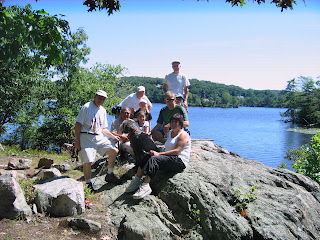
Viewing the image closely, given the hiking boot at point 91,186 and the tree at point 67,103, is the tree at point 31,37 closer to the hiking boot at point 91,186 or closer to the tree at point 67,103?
the hiking boot at point 91,186

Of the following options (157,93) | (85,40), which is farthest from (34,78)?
(157,93)

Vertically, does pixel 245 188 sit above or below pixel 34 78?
below

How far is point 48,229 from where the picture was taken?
4.73 metres

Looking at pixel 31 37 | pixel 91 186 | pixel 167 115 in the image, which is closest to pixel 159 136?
pixel 167 115

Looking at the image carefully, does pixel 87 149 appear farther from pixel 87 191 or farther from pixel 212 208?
pixel 212 208

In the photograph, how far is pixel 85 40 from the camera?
1706 centimetres

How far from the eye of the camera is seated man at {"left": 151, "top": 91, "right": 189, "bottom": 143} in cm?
709

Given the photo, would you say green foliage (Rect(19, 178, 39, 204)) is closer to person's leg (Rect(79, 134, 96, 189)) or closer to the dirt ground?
the dirt ground

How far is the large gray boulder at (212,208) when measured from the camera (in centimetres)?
507

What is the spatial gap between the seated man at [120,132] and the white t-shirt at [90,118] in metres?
0.76

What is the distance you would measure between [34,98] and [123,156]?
928cm

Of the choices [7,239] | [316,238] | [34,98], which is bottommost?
[316,238]

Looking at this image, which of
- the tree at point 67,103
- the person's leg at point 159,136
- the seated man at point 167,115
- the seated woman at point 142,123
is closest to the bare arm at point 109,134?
the seated woman at point 142,123

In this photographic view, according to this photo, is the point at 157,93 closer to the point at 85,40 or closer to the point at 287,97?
the point at 287,97
